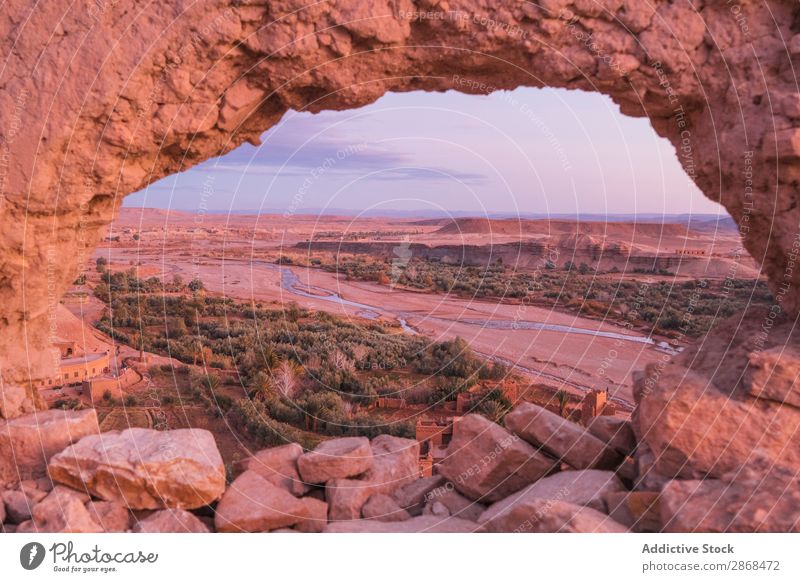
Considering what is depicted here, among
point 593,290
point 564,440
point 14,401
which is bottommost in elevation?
point 593,290

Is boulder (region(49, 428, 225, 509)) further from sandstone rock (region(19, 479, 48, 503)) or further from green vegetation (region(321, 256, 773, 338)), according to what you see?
green vegetation (region(321, 256, 773, 338))

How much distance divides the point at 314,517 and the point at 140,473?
1.57m

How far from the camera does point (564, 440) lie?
19.5 feet

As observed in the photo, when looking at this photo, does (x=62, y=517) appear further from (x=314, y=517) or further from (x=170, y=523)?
(x=314, y=517)

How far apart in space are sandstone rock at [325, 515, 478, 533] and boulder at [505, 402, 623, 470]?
3.74 feet

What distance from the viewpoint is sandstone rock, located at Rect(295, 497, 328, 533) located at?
217 inches

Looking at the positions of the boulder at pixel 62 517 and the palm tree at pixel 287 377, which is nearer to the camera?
the boulder at pixel 62 517

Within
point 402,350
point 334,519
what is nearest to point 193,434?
point 334,519

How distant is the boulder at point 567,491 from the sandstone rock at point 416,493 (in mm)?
657

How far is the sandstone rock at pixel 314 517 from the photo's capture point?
551 cm

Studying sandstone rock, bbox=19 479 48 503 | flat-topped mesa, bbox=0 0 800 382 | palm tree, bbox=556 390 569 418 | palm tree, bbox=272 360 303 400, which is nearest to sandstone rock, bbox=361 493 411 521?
sandstone rock, bbox=19 479 48 503

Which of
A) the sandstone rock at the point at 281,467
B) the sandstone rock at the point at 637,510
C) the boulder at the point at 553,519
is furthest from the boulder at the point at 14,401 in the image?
the sandstone rock at the point at 637,510

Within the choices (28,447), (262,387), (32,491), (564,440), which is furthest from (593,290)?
(32,491)

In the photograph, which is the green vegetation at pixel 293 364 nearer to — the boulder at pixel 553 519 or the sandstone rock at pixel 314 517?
the sandstone rock at pixel 314 517
